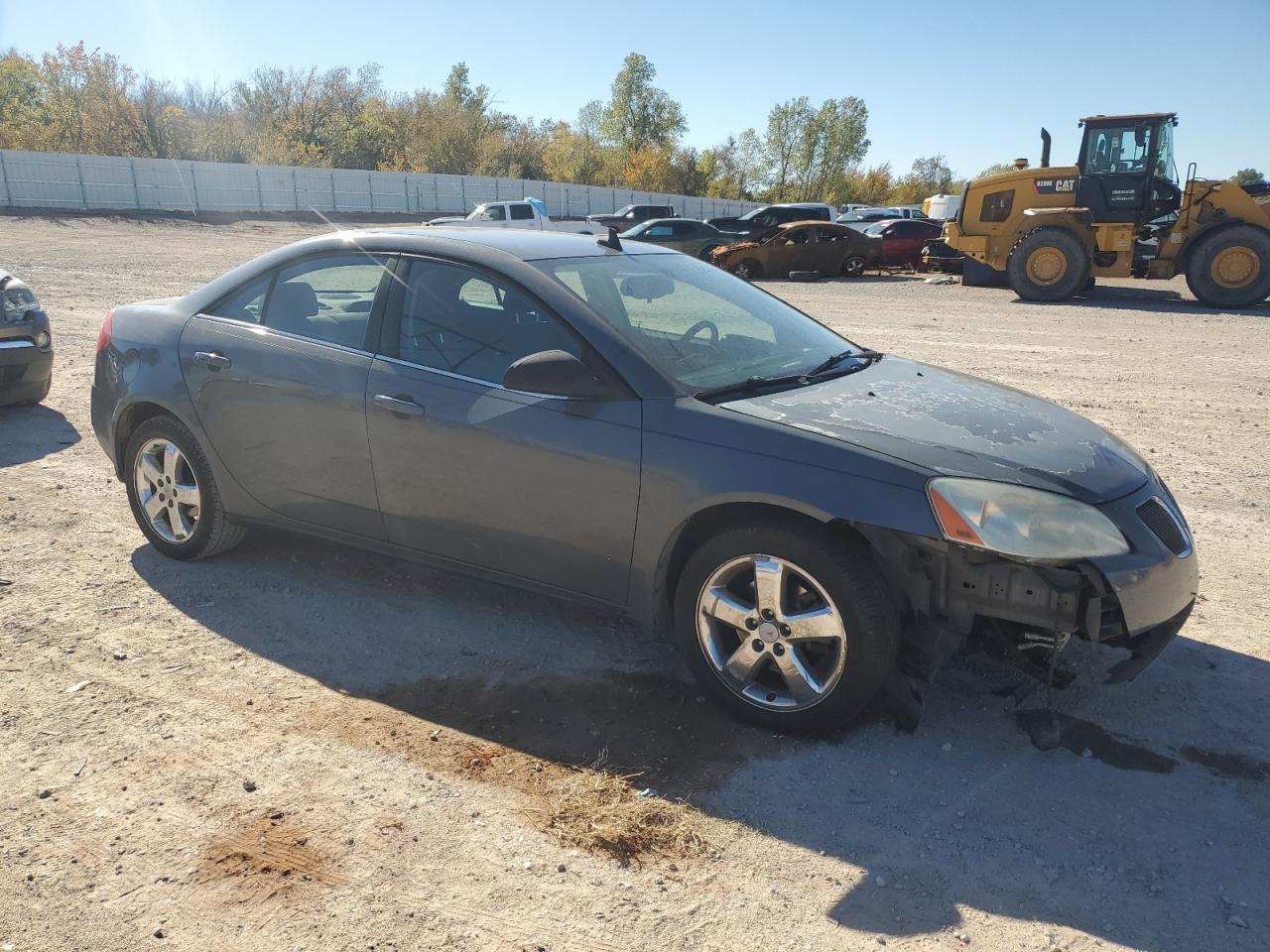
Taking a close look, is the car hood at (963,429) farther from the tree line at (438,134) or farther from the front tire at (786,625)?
the tree line at (438,134)

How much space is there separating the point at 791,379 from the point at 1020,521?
3.61 ft

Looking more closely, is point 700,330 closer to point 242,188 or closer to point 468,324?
point 468,324

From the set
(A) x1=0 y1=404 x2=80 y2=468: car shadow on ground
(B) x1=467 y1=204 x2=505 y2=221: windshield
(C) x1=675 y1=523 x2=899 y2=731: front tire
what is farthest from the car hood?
(B) x1=467 y1=204 x2=505 y2=221: windshield

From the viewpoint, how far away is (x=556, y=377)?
3.29 m

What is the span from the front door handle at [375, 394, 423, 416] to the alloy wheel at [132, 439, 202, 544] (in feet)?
4.36

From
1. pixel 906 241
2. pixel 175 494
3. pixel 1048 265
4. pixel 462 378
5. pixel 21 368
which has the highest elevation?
pixel 906 241

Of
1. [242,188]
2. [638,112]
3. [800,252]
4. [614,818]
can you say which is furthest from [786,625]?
[638,112]

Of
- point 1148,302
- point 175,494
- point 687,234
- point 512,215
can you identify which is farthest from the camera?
point 512,215

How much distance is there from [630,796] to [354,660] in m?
1.47

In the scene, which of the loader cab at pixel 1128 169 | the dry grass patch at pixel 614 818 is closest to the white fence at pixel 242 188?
the loader cab at pixel 1128 169

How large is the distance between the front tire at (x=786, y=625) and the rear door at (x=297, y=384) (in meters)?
1.55

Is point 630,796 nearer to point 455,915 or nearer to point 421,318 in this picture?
point 455,915

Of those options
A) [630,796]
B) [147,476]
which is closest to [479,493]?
[630,796]

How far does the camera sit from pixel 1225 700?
11.2 ft
